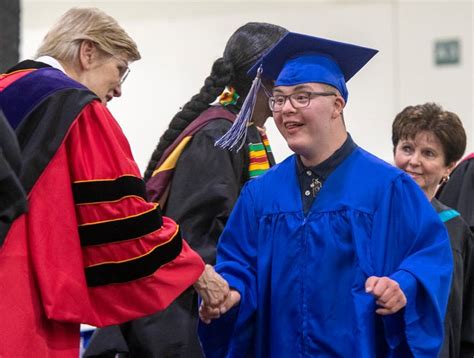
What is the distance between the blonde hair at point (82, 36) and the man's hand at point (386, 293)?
3.76ft

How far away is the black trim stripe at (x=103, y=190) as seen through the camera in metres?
2.95

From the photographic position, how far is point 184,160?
3.81 meters

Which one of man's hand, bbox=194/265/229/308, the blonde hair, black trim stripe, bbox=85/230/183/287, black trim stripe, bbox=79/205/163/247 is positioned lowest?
man's hand, bbox=194/265/229/308

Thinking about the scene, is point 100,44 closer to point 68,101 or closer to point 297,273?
point 68,101

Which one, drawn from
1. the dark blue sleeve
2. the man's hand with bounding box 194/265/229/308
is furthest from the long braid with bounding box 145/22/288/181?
the dark blue sleeve

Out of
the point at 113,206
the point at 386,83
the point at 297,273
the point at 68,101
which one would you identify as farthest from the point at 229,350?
the point at 386,83

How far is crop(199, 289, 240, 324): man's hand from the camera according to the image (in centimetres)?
304

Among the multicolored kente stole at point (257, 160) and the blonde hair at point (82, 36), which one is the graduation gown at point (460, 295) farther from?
the blonde hair at point (82, 36)

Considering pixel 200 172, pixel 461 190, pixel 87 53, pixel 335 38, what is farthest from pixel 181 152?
pixel 335 38

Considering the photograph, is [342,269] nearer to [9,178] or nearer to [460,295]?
[9,178]

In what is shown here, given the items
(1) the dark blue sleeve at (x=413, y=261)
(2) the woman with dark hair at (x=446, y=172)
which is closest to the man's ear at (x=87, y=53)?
(1) the dark blue sleeve at (x=413, y=261)

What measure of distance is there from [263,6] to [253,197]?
5.86 meters

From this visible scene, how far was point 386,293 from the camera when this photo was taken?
277cm

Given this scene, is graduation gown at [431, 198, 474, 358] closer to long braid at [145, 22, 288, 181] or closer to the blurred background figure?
the blurred background figure
